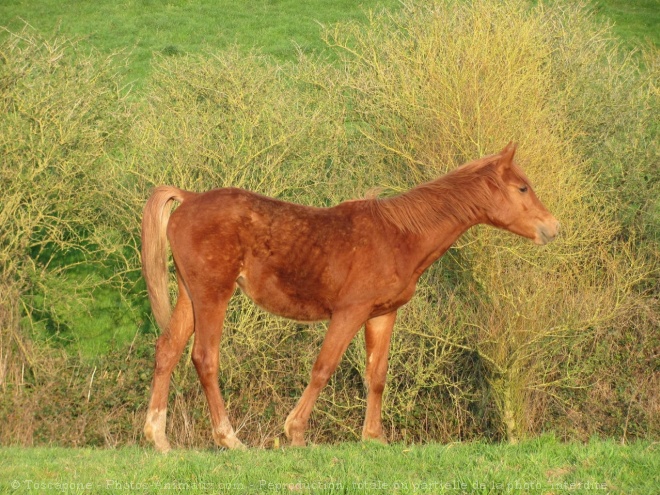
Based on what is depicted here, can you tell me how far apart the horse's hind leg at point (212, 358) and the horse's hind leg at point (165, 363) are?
27cm

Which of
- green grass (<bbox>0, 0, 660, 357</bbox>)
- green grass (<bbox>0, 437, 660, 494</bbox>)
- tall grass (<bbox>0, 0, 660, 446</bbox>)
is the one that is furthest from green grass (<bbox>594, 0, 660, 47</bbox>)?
green grass (<bbox>0, 437, 660, 494</bbox>)

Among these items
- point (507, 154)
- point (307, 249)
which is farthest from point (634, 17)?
point (307, 249)

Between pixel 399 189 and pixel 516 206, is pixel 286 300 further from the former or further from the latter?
pixel 399 189

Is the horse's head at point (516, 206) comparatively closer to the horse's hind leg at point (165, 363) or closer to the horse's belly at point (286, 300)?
the horse's belly at point (286, 300)

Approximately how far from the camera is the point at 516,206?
718 cm

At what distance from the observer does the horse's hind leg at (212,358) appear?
6777 mm

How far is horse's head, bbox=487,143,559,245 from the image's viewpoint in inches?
282

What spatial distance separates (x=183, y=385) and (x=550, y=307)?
578cm

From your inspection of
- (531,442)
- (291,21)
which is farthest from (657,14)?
(531,442)

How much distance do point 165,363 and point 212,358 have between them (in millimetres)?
470

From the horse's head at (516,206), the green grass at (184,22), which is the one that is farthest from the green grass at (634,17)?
the horse's head at (516,206)

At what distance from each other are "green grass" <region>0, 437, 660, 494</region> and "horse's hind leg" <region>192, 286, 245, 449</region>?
0.58 meters

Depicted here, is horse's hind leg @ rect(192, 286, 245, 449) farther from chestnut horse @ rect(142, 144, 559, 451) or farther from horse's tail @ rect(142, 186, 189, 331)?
horse's tail @ rect(142, 186, 189, 331)

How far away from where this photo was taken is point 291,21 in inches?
1152
